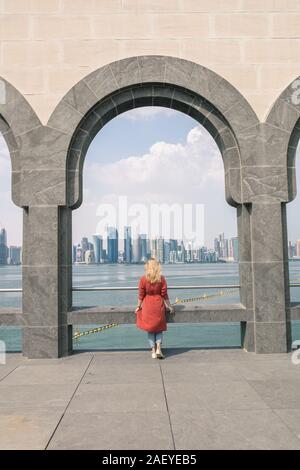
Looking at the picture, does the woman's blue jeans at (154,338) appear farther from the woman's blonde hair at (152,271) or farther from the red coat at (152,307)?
the woman's blonde hair at (152,271)

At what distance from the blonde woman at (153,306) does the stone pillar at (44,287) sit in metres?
1.50

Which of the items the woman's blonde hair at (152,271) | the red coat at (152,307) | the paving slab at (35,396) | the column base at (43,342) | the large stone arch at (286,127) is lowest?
the paving slab at (35,396)

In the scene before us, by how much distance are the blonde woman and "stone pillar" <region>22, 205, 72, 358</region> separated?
150 cm

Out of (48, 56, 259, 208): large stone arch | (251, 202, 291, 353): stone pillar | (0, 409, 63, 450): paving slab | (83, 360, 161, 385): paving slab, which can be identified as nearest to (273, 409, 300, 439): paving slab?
(83, 360, 161, 385): paving slab

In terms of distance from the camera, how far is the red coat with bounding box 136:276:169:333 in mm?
7133

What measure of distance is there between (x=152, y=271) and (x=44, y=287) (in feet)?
6.79

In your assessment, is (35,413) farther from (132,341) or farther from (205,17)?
(132,341)

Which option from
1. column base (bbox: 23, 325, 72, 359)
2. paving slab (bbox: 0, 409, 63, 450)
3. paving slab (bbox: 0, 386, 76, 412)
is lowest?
paving slab (bbox: 0, 386, 76, 412)

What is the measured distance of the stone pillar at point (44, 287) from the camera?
7.35m

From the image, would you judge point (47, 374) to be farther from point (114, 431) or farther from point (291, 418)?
point (291, 418)

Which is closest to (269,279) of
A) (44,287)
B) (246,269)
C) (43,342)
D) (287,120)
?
(246,269)

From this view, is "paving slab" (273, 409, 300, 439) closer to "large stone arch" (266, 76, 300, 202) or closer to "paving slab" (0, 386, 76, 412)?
"paving slab" (0, 386, 76, 412)

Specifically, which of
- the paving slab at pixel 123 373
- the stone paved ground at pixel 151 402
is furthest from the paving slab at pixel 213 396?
the paving slab at pixel 123 373
